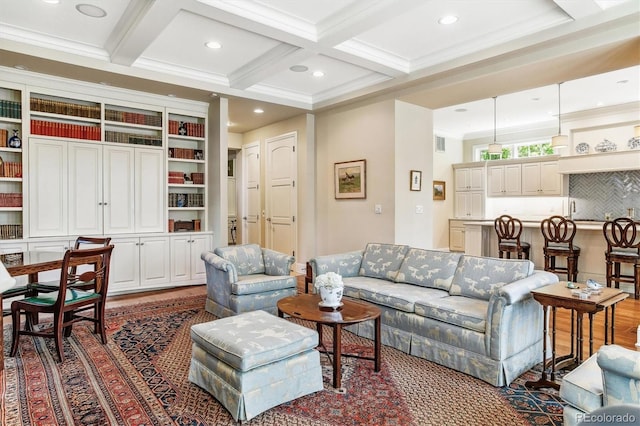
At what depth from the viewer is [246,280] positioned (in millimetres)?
4004

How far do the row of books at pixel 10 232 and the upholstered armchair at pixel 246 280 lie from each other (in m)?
2.31

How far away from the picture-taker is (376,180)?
18.4 ft

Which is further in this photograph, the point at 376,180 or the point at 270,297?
the point at 376,180

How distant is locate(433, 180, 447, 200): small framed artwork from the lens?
9.48 metres

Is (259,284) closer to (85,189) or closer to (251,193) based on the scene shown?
(85,189)

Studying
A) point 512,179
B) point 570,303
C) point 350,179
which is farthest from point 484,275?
point 512,179

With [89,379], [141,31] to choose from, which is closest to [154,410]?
[89,379]

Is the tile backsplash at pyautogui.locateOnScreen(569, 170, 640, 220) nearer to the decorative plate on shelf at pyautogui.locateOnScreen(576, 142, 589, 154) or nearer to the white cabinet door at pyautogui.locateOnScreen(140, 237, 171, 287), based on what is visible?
the decorative plate on shelf at pyautogui.locateOnScreen(576, 142, 589, 154)

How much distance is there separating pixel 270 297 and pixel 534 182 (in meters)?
6.97

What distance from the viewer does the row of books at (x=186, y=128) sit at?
18.7 ft

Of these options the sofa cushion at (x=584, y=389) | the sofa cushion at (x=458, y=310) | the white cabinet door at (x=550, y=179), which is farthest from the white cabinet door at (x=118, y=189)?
the white cabinet door at (x=550, y=179)

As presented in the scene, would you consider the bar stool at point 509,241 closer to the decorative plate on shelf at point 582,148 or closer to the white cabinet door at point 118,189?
the decorative plate on shelf at point 582,148

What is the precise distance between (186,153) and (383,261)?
345 centimetres

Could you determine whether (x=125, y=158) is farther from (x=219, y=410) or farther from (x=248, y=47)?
(x=219, y=410)
